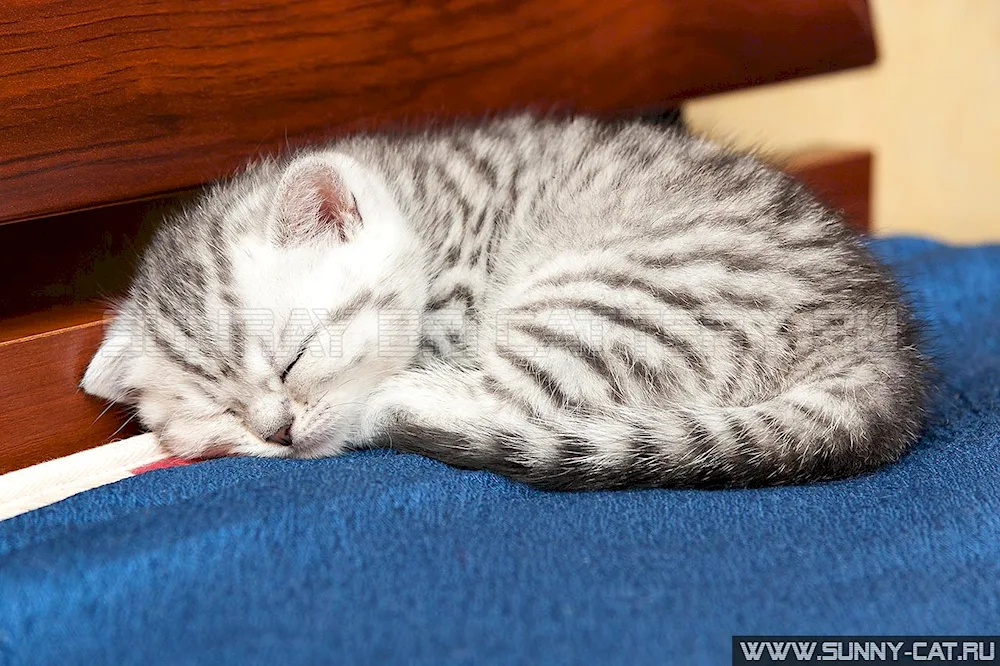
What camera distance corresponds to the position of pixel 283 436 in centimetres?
120

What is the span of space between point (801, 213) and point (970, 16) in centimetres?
173

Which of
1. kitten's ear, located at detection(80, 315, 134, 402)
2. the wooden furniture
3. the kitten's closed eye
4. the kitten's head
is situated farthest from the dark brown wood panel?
kitten's ear, located at detection(80, 315, 134, 402)

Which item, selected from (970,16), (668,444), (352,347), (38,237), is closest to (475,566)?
(668,444)

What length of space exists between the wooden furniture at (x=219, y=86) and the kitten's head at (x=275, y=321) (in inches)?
5.7

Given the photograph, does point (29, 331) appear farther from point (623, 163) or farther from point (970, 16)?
point (970, 16)

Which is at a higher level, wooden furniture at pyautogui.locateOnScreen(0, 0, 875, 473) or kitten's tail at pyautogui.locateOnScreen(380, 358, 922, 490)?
wooden furniture at pyautogui.locateOnScreen(0, 0, 875, 473)

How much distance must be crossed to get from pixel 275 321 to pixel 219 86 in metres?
0.47

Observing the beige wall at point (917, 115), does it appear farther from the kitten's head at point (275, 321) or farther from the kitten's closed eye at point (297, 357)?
the kitten's closed eye at point (297, 357)

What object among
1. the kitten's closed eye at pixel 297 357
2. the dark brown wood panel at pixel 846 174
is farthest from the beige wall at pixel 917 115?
the kitten's closed eye at pixel 297 357

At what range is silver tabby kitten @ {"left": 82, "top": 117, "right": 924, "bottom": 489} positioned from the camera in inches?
44.1

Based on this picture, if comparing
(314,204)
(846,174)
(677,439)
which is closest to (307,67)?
(314,204)

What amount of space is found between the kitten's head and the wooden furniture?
0.47 feet

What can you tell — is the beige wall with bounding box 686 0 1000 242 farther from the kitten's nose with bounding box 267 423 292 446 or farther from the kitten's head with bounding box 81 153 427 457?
the kitten's nose with bounding box 267 423 292 446

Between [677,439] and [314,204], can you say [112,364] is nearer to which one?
[314,204]
